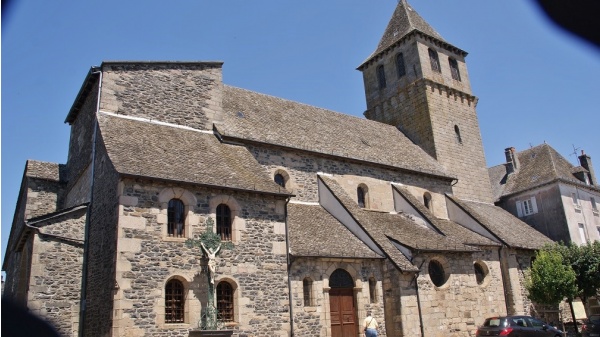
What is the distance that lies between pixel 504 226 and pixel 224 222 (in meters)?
17.6

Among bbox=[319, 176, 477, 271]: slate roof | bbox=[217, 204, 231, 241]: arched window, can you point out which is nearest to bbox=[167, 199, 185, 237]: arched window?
bbox=[217, 204, 231, 241]: arched window

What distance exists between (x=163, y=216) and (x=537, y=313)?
18709 mm

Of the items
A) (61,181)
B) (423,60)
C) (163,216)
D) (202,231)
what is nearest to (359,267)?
(202,231)

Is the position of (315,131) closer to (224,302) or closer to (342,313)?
(342,313)

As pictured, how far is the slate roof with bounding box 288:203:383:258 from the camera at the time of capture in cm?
1705

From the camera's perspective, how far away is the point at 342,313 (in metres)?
17.4

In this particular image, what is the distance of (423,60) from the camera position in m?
31.5

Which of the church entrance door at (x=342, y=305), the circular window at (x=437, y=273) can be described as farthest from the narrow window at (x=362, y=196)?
the church entrance door at (x=342, y=305)

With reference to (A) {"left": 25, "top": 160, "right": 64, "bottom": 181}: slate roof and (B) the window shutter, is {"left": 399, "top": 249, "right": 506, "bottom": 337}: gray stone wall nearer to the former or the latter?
(B) the window shutter

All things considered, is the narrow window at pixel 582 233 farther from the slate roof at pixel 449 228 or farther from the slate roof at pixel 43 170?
the slate roof at pixel 43 170

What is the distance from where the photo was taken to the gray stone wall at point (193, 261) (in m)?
13.4

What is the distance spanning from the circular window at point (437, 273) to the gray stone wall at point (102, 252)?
11.6 m

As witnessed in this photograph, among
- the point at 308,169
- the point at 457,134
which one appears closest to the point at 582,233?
the point at 457,134

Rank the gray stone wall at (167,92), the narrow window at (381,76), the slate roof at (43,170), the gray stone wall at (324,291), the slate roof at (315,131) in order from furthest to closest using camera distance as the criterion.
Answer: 1. the narrow window at (381,76)
2. the slate roof at (315,131)
3. the slate roof at (43,170)
4. the gray stone wall at (167,92)
5. the gray stone wall at (324,291)
